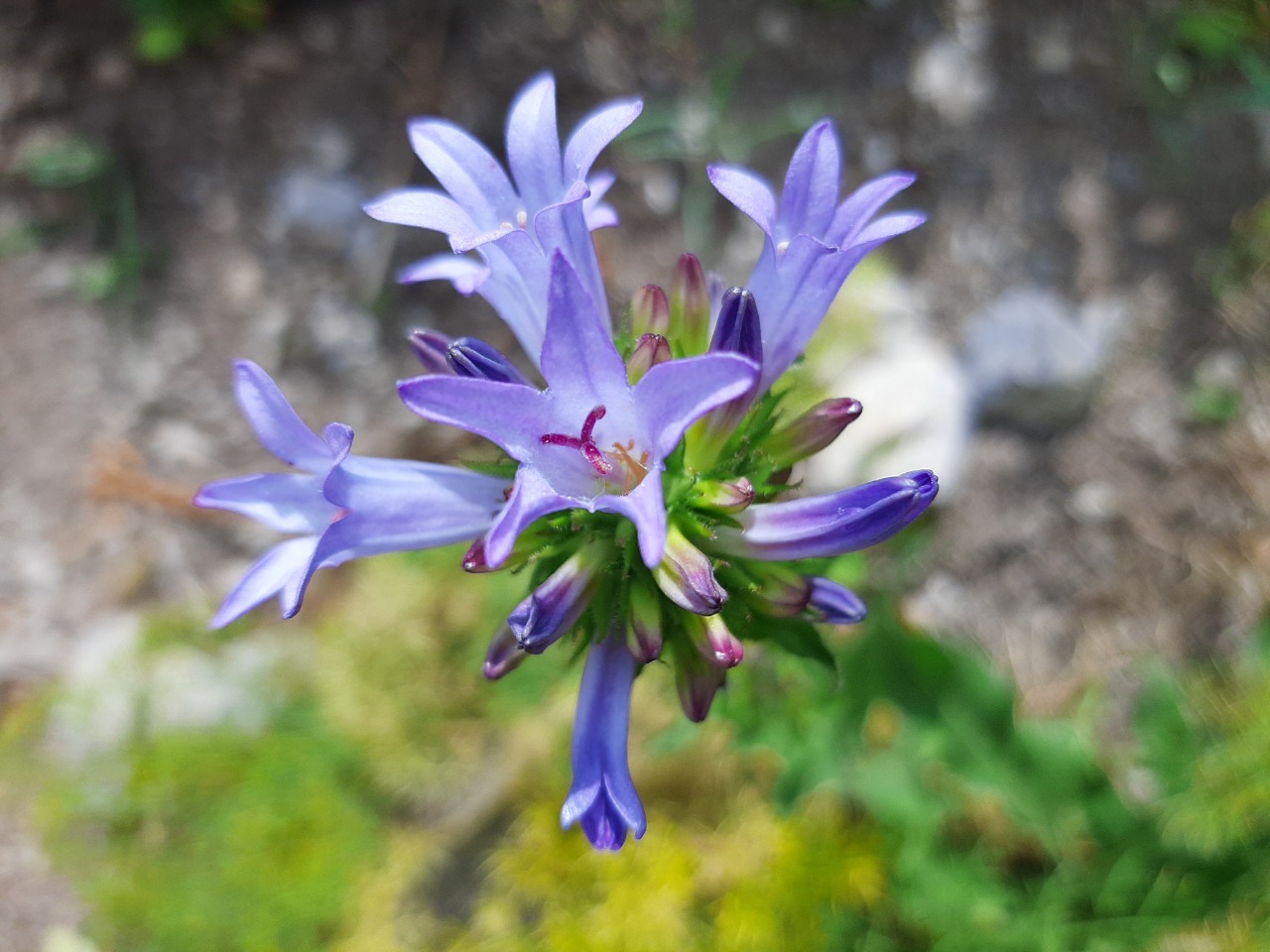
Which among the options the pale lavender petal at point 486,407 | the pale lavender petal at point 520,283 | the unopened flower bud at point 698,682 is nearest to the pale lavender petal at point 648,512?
the pale lavender petal at point 486,407

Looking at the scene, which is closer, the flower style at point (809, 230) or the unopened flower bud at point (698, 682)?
the flower style at point (809, 230)

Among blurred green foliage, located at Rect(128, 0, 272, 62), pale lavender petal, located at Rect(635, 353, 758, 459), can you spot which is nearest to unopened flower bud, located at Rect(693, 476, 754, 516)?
pale lavender petal, located at Rect(635, 353, 758, 459)

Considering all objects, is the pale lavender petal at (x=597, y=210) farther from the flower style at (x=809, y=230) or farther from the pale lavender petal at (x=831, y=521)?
the pale lavender petal at (x=831, y=521)

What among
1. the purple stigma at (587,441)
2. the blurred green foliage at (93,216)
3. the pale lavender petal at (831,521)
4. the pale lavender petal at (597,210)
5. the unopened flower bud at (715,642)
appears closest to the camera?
the purple stigma at (587,441)

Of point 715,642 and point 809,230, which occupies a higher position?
point 809,230

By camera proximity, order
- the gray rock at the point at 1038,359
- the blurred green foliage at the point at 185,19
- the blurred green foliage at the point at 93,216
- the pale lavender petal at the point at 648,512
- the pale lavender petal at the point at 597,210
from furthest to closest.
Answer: the blurred green foliage at the point at 93,216 → the blurred green foliage at the point at 185,19 → the gray rock at the point at 1038,359 → the pale lavender petal at the point at 597,210 → the pale lavender petal at the point at 648,512

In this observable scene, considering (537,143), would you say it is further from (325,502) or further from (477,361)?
(325,502)

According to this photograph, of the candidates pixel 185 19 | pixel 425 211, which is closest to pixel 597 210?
pixel 425 211

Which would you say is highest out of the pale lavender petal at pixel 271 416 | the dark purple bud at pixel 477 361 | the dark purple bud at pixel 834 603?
the dark purple bud at pixel 477 361
